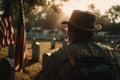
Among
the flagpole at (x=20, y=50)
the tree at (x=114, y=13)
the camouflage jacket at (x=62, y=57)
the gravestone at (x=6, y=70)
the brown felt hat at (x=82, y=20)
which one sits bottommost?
the tree at (x=114, y=13)

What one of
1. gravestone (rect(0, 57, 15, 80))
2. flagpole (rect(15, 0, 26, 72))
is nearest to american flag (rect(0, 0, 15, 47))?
flagpole (rect(15, 0, 26, 72))

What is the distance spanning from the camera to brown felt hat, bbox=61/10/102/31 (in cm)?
441

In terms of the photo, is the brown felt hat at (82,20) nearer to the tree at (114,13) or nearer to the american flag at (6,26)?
the american flag at (6,26)

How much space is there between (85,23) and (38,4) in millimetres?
14569

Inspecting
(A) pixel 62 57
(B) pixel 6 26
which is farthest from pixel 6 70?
(B) pixel 6 26

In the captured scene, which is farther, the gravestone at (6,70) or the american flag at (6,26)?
the american flag at (6,26)

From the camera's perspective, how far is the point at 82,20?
14.6 feet

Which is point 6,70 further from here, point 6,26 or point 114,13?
point 114,13

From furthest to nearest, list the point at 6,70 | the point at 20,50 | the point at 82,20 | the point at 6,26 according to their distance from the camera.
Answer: the point at 6,26
the point at 20,50
the point at 6,70
the point at 82,20

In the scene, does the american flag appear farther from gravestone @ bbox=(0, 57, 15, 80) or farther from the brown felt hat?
the brown felt hat

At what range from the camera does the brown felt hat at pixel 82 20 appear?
441 cm

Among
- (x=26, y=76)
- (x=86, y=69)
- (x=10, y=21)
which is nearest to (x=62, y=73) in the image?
(x=86, y=69)

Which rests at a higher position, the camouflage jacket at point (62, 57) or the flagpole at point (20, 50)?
the camouflage jacket at point (62, 57)

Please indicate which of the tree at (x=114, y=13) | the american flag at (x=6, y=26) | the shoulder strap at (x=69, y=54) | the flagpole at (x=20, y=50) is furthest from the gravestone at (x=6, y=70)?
the tree at (x=114, y=13)
